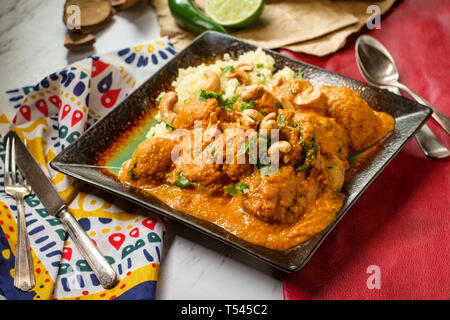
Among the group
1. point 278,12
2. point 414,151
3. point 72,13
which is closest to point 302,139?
point 414,151

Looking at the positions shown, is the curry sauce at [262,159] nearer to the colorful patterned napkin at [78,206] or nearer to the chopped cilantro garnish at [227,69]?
the colorful patterned napkin at [78,206]

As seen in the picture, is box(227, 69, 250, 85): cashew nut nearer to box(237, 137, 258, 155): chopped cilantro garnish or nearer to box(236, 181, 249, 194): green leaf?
box(237, 137, 258, 155): chopped cilantro garnish

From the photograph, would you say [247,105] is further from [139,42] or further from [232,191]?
[139,42]

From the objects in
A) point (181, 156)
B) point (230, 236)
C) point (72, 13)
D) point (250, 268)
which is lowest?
point (250, 268)

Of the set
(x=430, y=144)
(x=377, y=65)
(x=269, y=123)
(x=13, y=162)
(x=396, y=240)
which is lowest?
(x=396, y=240)

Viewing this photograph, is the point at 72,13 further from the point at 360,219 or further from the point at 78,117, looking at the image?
the point at 360,219

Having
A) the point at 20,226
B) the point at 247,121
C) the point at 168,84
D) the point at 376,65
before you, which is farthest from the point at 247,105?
the point at 20,226
